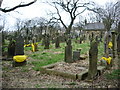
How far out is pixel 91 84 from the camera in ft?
14.5

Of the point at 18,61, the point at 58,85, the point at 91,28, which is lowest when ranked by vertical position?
the point at 58,85

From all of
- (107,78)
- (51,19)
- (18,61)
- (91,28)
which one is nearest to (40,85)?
(107,78)

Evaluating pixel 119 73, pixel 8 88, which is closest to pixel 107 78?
pixel 119 73

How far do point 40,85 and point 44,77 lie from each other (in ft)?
3.22

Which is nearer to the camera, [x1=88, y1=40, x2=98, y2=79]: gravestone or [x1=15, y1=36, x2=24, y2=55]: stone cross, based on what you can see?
[x1=88, y1=40, x2=98, y2=79]: gravestone

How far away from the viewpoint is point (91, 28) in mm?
43188

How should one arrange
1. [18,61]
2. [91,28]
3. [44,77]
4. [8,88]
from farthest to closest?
[91,28] → [18,61] → [44,77] → [8,88]

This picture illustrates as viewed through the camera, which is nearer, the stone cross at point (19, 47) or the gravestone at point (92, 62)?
the gravestone at point (92, 62)

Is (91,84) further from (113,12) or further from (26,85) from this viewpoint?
(113,12)

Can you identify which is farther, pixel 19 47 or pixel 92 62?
pixel 19 47

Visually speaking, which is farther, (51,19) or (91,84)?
(51,19)

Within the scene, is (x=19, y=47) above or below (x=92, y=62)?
above

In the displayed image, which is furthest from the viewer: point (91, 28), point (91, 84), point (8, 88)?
point (91, 28)

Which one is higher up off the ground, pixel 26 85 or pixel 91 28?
pixel 91 28
